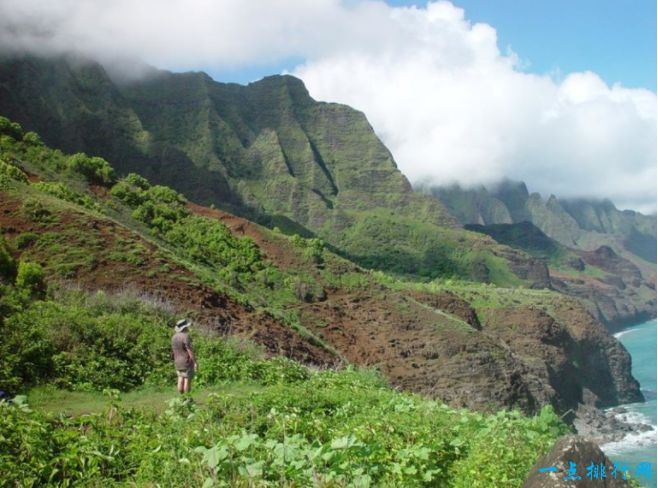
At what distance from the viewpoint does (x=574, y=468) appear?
5316 mm

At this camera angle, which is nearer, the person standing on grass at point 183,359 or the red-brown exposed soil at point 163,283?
the person standing on grass at point 183,359

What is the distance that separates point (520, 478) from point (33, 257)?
58.3ft

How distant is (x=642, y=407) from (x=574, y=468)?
80804mm

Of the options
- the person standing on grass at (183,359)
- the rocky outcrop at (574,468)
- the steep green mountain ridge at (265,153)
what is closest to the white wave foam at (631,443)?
the steep green mountain ridge at (265,153)

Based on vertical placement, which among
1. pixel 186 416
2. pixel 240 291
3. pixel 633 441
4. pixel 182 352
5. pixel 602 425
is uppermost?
pixel 240 291

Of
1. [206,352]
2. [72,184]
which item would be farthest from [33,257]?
[72,184]

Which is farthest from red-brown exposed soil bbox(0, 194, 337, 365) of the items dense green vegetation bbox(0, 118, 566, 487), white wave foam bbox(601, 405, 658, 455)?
white wave foam bbox(601, 405, 658, 455)

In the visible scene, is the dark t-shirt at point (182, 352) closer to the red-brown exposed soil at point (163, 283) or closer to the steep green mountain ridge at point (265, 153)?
the red-brown exposed soil at point (163, 283)

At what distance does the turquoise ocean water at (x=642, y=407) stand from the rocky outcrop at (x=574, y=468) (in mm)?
791

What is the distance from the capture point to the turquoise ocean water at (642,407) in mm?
46625

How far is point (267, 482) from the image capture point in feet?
17.9

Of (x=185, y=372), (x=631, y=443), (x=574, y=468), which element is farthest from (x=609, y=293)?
(x=574, y=468)

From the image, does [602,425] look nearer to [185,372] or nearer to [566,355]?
[566,355]

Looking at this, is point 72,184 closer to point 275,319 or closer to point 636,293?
point 275,319
